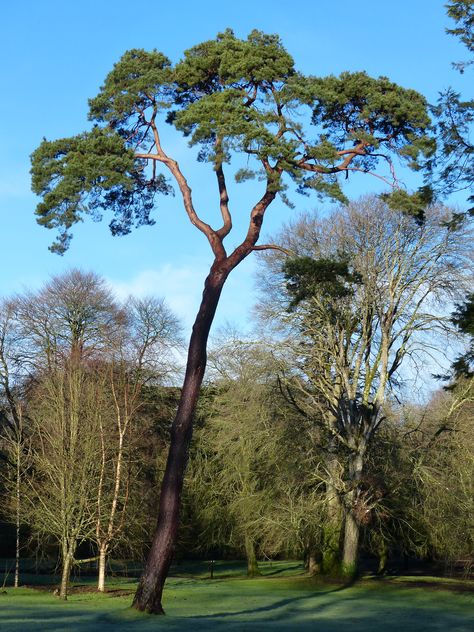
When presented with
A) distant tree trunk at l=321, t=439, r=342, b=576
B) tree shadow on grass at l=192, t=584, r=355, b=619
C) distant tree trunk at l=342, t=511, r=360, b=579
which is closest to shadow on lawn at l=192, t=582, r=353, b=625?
tree shadow on grass at l=192, t=584, r=355, b=619

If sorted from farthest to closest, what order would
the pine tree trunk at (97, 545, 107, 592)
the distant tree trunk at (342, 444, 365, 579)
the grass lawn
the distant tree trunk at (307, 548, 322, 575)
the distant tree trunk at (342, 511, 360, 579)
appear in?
1. the distant tree trunk at (307, 548, 322, 575)
2. the distant tree trunk at (342, 511, 360, 579)
3. the distant tree trunk at (342, 444, 365, 579)
4. the pine tree trunk at (97, 545, 107, 592)
5. the grass lawn

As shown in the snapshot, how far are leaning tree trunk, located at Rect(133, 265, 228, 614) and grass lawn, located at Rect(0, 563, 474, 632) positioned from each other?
2.03ft

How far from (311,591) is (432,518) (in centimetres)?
543

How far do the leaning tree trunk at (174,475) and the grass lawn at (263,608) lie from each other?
620 millimetres

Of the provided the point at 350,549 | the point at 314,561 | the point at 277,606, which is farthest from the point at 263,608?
the point at 314,561

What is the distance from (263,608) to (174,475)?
24.9 ft

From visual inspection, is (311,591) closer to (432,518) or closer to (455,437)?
(432,518)

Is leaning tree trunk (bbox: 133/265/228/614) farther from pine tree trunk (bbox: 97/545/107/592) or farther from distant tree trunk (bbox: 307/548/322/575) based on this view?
distant tree trunk (bbox: 307/548/322/575)

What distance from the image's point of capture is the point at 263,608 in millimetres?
23469

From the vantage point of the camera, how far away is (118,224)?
22594 millimetres

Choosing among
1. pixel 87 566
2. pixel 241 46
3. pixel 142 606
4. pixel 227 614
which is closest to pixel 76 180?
pixel 241 46

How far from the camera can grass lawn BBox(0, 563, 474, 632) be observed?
1661 centimetres

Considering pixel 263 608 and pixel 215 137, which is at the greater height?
pixel 215 137

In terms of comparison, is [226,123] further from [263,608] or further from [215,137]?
[263,608]
